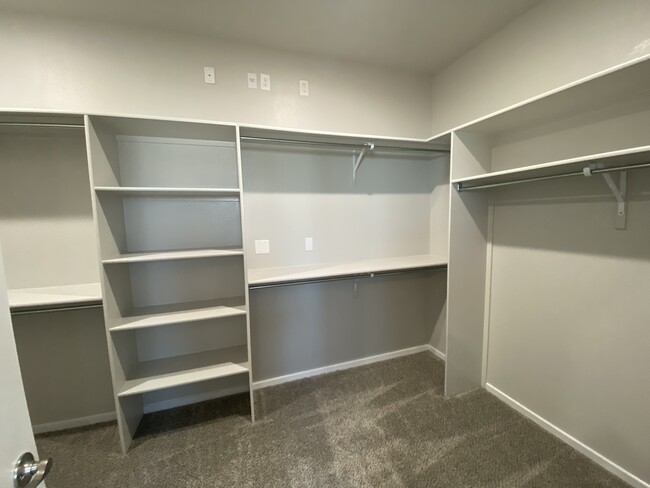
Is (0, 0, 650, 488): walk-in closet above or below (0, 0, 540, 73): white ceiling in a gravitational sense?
below

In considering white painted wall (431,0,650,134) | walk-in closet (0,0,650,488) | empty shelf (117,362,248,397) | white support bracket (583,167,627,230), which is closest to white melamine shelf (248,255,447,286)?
walk-in closet (0,0,650,488)

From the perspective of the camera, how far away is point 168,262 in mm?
2000

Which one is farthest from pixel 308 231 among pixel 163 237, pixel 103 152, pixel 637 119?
pixel 637 119

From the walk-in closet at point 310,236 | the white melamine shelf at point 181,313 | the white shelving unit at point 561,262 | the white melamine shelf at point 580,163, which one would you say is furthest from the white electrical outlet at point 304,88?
the white melamine shelf at point 181,313

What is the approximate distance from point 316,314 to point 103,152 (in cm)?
185

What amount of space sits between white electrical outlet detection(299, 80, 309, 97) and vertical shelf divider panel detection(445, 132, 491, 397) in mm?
1146

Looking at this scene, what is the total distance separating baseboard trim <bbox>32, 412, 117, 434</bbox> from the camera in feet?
6.21

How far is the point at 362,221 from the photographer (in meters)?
2.50

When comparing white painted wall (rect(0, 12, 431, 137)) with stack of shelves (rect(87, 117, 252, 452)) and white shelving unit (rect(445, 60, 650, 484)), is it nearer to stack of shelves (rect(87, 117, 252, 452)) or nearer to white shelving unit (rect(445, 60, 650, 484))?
stack of shelves (rect(87, 117, 252, 452))

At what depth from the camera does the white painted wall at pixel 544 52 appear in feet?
4.53

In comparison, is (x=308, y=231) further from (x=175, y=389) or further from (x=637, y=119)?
(x=637, y=119)

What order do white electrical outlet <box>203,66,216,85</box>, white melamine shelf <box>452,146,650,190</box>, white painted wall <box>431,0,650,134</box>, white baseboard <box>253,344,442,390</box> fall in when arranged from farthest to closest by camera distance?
white baseboard <box>253,344,442,390</box> → white electrical outlet <box>203,66,216,85</box> → white painted wall <box>431,0,650,134</box> → white melamine shelf <box>452,146,650,190</box>

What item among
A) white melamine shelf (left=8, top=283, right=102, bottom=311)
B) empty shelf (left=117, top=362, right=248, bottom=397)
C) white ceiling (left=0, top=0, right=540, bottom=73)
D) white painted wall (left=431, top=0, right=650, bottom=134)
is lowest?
empty shelf (left=117, top=362, right=248, bottom=397)

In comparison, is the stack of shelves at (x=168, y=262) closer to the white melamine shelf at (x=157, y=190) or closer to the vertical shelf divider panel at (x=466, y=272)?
the white melamine shelf at (x=157, y=190)
